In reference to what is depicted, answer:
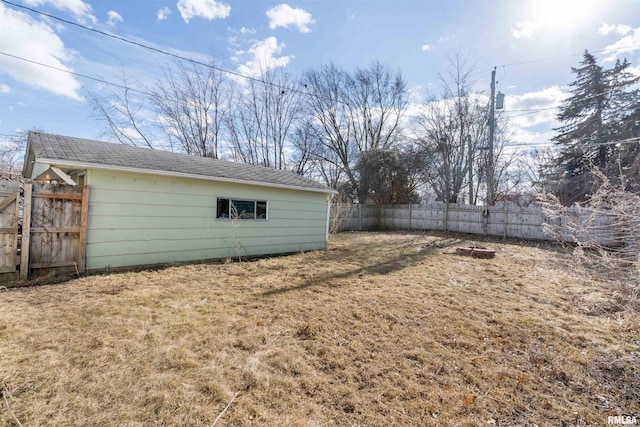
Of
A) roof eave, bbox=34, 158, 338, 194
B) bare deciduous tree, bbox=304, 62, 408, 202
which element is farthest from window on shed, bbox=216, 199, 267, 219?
bare deciduous tree, bbox=304, 62, 408, 202

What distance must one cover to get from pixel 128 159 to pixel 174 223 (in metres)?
1.66

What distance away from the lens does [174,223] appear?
6441 millimetres

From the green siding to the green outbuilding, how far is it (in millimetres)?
16

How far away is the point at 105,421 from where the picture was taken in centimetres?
183

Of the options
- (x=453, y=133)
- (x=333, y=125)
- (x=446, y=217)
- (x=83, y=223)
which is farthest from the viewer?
(x=333, y=125)

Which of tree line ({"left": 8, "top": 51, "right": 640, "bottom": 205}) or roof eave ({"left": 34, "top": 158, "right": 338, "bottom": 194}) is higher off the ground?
tree line ({"left": 8, "top": 51, "right": 640, "bottom": 205})

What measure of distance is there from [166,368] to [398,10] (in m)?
10.5

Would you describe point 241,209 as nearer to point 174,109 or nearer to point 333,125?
point 174,109

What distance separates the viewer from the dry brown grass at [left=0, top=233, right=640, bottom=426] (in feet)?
6.63

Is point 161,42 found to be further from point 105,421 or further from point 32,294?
point 105,421

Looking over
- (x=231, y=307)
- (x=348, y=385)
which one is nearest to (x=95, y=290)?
(x=231, y=307)

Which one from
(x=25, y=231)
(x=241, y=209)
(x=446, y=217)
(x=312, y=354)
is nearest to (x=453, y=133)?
(x=446, y=217)

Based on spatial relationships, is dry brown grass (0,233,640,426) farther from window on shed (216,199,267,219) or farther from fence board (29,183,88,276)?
window on shed (216,199,267,219)

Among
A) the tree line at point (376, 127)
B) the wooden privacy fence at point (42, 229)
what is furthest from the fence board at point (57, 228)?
the tree line at point (376, 127)
